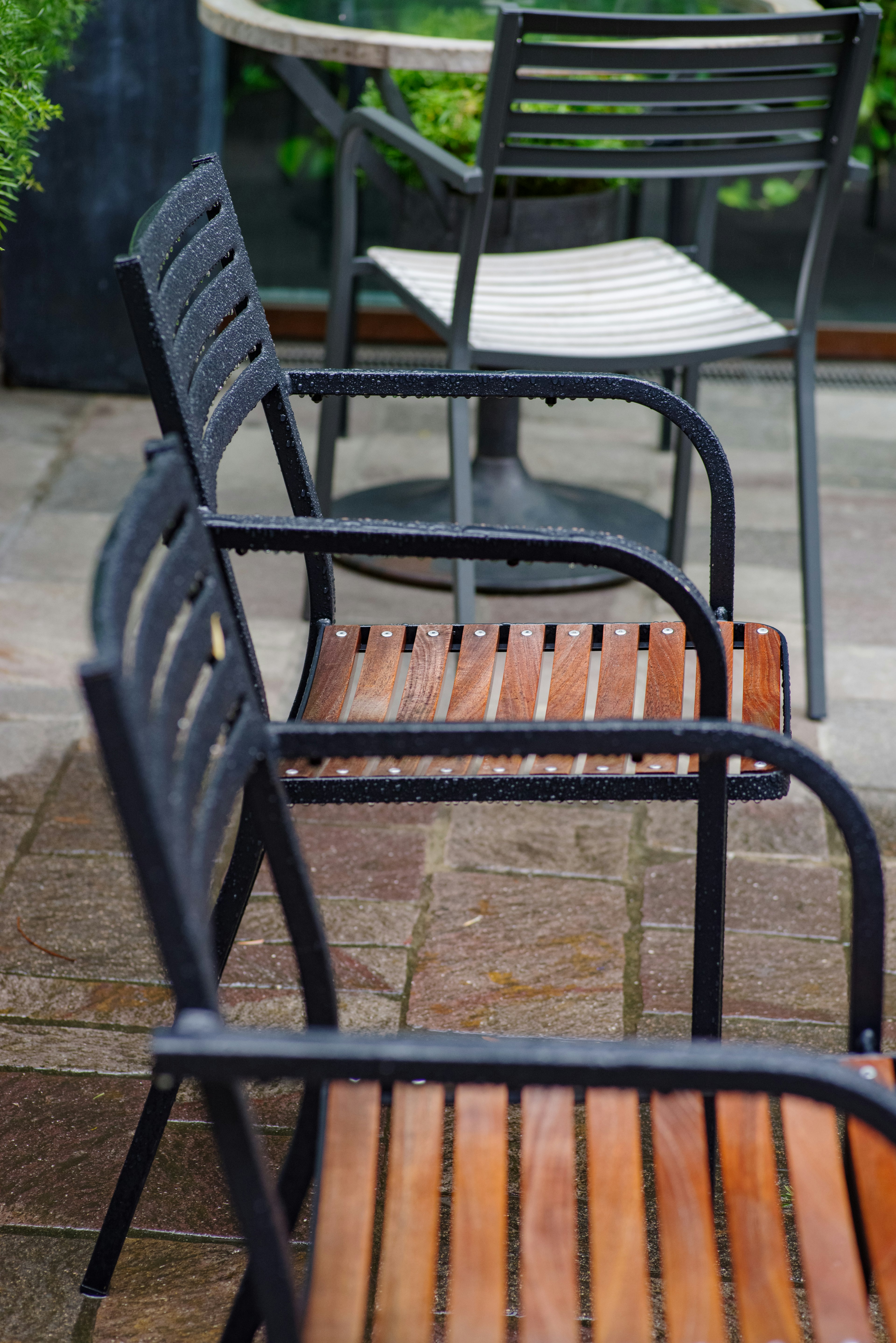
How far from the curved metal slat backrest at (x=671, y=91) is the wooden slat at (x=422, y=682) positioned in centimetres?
99

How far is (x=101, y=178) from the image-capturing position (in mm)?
3906

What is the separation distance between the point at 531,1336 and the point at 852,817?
0.47 m

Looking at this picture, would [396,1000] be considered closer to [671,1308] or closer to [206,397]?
[206,397]

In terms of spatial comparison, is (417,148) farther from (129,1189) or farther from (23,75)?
(129,1189)

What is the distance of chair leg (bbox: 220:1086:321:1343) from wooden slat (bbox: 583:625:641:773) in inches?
18.6

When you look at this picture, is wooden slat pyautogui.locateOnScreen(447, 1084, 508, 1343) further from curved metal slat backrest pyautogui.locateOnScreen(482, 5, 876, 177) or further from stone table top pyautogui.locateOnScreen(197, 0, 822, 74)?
stone table top pyautogui.locateOnScreen(197, 0, 822, 74)

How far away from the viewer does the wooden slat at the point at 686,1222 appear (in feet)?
3.27

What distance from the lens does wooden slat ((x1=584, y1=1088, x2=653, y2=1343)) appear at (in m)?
1.00

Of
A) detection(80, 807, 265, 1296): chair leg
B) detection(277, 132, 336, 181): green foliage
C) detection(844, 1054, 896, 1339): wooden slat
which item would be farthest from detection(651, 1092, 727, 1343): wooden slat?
detection(277, 132, 336, 181): green foliage

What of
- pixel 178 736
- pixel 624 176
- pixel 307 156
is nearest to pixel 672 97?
pixel 624 176

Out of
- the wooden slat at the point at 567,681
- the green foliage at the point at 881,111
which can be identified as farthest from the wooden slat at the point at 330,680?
the green foliage at the point at 881,111

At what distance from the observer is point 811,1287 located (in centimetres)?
102

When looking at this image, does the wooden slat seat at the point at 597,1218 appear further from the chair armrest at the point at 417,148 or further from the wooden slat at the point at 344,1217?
the chair armrest at the point at 417,148

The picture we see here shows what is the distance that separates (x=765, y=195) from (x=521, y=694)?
Result: 11.4ft
